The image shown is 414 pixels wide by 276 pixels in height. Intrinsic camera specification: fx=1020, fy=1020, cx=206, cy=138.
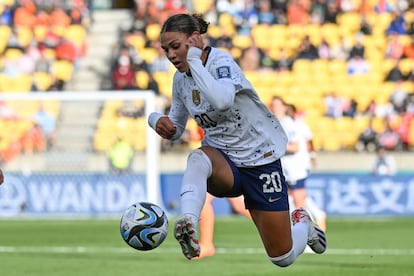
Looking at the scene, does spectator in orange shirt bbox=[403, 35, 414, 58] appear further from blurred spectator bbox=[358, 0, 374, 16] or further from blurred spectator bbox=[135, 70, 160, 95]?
blurred spectator bbox=[135, 70, 160, 95]

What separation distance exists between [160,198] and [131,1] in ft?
40.2

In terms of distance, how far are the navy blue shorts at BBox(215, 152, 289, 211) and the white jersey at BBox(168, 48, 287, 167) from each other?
6cm

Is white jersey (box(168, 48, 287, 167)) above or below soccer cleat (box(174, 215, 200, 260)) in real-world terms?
above

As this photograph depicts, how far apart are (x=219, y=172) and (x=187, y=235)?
0.81m

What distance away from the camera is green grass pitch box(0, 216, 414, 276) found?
36.3 feet

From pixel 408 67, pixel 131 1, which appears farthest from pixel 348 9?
pixel 131 1

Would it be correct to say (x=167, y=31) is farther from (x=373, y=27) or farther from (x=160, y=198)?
(x=373, y=27)

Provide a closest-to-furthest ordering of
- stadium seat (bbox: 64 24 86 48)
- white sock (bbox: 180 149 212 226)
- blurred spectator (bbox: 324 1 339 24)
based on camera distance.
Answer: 1. white sock (bbox: 180 149 212 226)
2. blurred spectator (bbox: 324 1 339 24)
3. stadium seat (bbox: 64 24 86 48)

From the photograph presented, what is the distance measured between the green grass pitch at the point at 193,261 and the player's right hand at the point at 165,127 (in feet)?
11.3

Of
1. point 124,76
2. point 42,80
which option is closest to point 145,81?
point 124,76

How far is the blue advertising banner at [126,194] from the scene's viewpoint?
66.8 feet

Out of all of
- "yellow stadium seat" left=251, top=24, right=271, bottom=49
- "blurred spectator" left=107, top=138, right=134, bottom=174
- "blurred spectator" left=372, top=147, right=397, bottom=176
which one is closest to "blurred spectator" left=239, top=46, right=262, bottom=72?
"yellow stadium seat" left=251, top=24, right=271, bottom=49

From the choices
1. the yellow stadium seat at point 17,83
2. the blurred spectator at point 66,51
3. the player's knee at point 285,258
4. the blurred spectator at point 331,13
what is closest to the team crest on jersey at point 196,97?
the player's knee at point 285,258

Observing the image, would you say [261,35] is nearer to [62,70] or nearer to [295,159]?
[62,70]
